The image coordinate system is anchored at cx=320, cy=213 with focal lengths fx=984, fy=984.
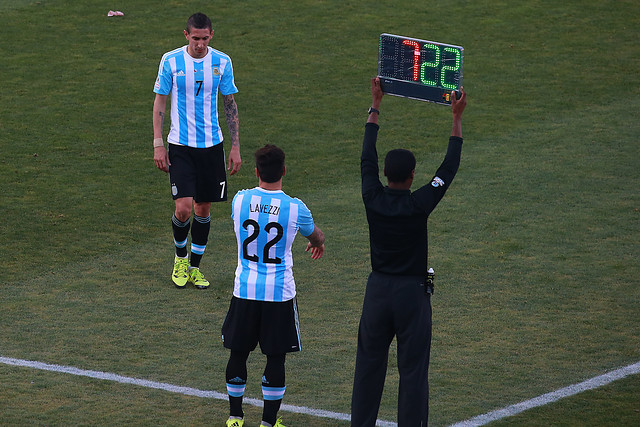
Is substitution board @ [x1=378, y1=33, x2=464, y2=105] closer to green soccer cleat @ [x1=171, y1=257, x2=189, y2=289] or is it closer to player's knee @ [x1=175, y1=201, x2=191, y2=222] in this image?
player's knee @ [x1=175, y1=201, x2=191, y2=222]

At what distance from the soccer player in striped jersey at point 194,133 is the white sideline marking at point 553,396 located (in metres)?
3.58

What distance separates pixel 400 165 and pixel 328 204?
6322mm

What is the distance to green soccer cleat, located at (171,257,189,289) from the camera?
30.9 feet

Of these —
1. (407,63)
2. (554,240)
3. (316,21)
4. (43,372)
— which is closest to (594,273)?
(554,240)

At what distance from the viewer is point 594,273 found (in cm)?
977

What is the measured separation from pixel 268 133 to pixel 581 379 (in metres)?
8.35

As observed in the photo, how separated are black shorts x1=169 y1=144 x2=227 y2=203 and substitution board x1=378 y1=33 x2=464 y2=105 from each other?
11.4ft

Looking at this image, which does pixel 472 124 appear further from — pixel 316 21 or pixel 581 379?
pixel 581 379

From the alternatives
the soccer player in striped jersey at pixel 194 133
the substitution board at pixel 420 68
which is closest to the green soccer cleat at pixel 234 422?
the substitution board at pixel 420 68

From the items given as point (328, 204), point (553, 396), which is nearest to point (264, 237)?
point (553, 396)

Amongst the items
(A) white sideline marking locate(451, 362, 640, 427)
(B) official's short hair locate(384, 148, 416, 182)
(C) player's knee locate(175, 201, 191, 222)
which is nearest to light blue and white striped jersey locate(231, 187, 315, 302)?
(B) official's short hair locate(384, 148, 416, 182)

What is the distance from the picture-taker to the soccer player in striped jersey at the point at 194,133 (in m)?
9.12

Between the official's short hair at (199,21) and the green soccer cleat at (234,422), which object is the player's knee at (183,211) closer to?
the official's short hair at (199,21)

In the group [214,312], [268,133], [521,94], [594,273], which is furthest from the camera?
[521,94]
